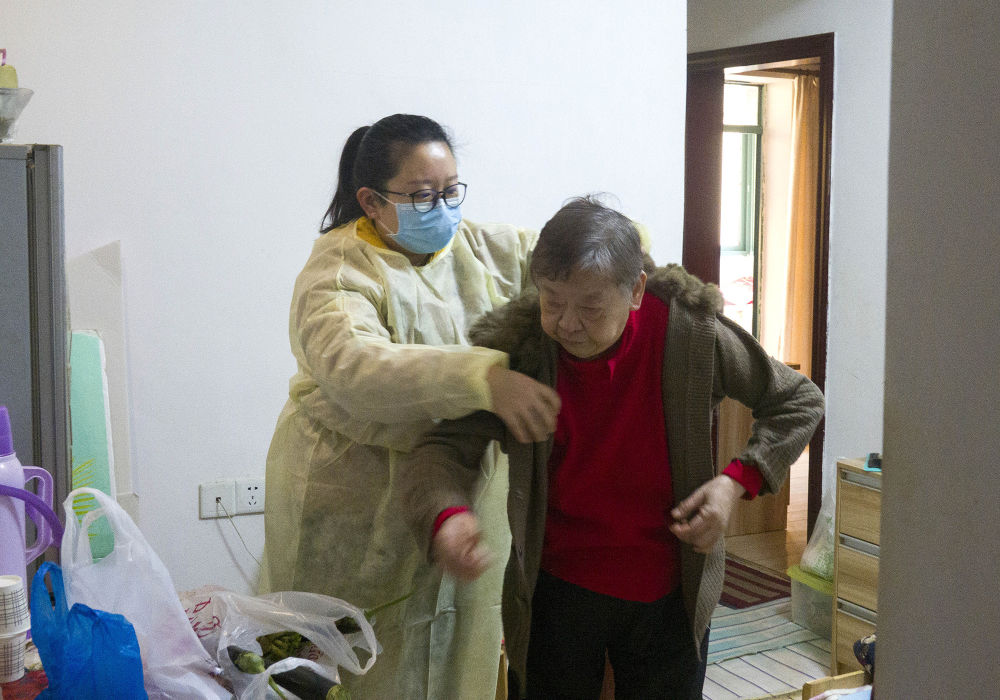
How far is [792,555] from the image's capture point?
14.1 ft

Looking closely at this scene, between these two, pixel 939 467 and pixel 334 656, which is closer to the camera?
pixel 939 467

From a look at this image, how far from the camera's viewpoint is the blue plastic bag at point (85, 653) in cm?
90

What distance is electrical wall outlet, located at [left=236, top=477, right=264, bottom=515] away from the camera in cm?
264

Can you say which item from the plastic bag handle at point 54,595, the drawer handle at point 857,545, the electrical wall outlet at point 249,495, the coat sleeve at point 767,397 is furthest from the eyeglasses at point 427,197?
the drawer handle at point 857,545

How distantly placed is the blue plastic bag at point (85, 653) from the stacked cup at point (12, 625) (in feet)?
0.22

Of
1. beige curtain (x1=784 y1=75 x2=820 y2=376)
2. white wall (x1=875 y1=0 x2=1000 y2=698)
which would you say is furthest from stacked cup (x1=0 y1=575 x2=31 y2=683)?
beige curtain (x1=784 y1=75 x2=820 y2=376)

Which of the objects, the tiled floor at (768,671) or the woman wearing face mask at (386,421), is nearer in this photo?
the woman wearing face mask at (386,421)

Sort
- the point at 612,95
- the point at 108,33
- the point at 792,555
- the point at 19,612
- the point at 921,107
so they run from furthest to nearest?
the point at 792,555, the point at 612,95, the point at 108,33, the point at 19,612, the point at 921,107

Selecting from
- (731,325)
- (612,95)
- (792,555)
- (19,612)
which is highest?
(612,95)

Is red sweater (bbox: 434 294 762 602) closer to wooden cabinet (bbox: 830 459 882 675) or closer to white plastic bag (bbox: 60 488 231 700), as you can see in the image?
white plastic bag (bbox: 60 488 231 700)

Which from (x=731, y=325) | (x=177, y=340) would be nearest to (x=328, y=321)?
A: (x=731, y=325)

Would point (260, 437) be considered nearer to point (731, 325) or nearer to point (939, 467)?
point (731, 325)

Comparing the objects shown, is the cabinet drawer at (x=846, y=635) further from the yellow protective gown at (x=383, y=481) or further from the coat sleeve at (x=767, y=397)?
the coat sleeve at (x=767, y=397)

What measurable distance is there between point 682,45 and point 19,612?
2702 millimetres
